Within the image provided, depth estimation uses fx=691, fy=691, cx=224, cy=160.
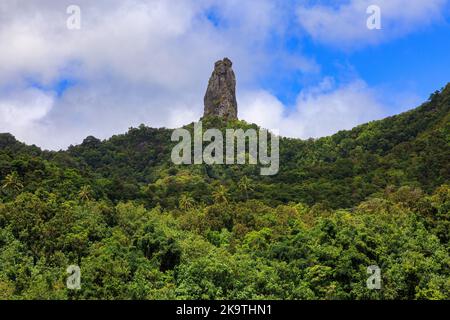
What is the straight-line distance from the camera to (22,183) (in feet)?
208

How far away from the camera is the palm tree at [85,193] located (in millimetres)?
62006

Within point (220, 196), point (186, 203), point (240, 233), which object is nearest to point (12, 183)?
point (186, 203)

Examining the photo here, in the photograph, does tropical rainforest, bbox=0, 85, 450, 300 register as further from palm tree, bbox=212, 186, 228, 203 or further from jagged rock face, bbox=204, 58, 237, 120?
jagged rock face, bbox=204, 58, 237, 120

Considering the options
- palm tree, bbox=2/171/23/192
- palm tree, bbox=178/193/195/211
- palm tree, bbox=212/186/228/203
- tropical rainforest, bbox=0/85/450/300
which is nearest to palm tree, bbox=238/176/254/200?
tropical rainforest, bbox=0/85/450/300

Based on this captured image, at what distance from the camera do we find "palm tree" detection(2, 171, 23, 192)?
61.1 m

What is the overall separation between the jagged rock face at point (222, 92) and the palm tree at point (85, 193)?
67.7 meters

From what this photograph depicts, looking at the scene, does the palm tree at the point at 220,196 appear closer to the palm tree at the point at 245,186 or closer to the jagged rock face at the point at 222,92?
the palm tree at the point at 245,186

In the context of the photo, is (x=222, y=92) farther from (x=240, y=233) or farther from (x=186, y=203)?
(x=240, y=233)

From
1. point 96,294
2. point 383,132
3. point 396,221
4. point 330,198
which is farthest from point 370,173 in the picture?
point 96,294

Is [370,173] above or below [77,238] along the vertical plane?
above
